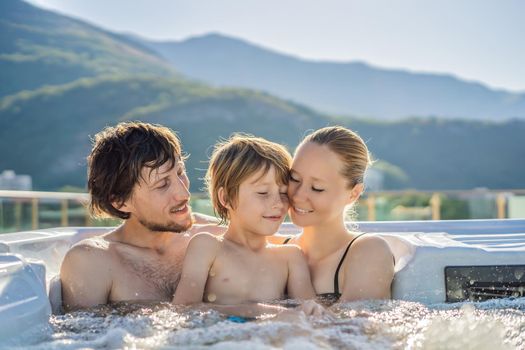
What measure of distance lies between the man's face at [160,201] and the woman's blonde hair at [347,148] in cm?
53

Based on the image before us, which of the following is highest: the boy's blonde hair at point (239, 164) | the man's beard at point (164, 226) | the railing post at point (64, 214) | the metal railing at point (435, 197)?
the boy's blonde hair at point (239, 164)

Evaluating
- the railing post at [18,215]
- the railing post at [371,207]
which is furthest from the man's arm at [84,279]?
the railing post at [371,207]

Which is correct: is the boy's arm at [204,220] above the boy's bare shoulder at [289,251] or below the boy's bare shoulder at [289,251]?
above

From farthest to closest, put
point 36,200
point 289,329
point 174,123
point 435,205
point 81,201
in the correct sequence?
point 174,123
point 435,205
point 81,201
point 36,200
point 289,329

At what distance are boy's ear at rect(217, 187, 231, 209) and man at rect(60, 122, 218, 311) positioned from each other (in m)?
0.12

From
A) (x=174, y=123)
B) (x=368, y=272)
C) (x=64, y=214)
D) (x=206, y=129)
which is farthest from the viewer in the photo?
(x=206, y=129)

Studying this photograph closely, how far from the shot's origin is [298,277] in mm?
2355

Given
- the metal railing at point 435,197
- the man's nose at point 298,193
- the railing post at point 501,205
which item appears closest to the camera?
the man's nose at point 298,193

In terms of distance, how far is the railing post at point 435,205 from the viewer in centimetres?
720

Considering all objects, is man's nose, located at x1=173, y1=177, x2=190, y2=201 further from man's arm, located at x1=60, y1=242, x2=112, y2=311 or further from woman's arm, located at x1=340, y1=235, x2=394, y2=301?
woman's arm, located at x1=340, y1=235, x2=394, y2=301

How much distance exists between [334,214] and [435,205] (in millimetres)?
5144

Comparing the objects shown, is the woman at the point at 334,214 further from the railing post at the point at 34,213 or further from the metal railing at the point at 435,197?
the metal railing at the point at 435,197

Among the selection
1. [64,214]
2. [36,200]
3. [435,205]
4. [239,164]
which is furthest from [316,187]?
[435,205]

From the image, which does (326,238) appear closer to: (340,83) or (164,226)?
(164,226)
